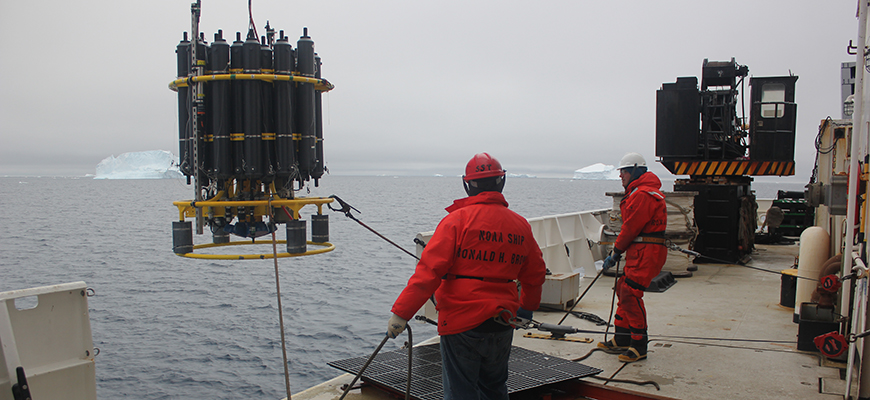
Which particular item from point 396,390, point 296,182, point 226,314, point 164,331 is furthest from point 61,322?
point 226,314

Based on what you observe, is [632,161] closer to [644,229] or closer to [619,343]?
[644,229]

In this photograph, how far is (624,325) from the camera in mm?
5664

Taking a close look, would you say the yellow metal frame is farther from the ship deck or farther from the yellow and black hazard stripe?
the yellow and black hazard stripe

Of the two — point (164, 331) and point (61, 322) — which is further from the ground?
point (61, 322)

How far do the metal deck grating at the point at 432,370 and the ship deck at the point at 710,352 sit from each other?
14cm

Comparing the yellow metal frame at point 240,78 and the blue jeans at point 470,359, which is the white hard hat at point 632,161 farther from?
the yellow metal frame at point 240,78

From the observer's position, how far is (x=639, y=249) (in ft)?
17.9

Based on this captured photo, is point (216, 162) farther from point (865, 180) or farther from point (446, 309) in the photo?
point (865, 180)

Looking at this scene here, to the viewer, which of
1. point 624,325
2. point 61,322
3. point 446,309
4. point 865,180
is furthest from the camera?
point 624,325

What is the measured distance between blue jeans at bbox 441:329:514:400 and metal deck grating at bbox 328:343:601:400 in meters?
0.77

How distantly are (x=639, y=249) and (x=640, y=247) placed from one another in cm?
2

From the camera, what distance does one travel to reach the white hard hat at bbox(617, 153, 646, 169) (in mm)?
5802

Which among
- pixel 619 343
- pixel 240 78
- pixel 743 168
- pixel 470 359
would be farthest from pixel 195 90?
pixel 743 168

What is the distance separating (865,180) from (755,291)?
510 centimetres
